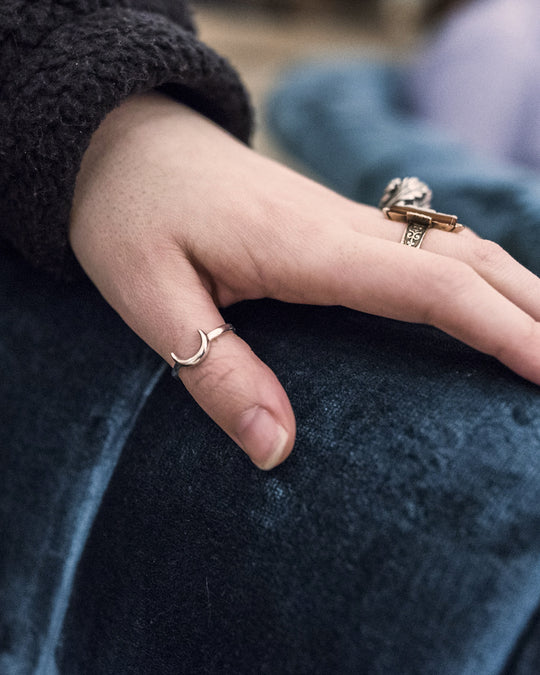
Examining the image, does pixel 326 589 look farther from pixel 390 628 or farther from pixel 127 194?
pixel 127 194

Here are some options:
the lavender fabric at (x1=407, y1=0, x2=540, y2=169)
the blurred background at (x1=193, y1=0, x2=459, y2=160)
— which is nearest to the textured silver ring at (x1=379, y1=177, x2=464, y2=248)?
the lavender fabric at (x1=407, y1=0, x2=540, y2=169)

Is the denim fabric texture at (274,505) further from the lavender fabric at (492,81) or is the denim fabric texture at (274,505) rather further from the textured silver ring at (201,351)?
the lavender fabric at (492,81)

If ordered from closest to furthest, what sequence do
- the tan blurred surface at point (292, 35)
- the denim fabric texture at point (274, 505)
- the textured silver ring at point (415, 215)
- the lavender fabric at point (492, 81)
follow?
the denim fabric texture at point (274, 505) → the textured silver ring at point (415, 215) → the lavender fabric at point (492, 81) → the tan blurred surface at point (292, 35)

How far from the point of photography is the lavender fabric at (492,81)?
96cm

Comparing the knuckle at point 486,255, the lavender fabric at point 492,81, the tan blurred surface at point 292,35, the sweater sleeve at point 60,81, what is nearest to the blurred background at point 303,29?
the tan blurred surface at point 292,35

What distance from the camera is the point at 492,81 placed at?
98 centimetres

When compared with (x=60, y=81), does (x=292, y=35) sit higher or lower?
lower

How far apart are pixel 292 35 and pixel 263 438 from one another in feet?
9.75

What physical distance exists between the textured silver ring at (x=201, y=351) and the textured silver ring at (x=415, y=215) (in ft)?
0.45

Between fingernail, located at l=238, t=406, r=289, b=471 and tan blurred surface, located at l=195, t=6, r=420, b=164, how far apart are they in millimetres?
1642

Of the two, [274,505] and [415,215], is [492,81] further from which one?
[274,505]

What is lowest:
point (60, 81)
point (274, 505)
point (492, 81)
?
point (492, 81)

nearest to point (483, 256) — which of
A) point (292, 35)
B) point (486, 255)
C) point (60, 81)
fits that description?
point (486, 255)

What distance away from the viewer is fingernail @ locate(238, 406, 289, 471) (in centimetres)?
32
